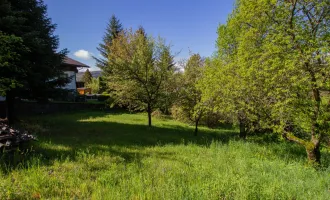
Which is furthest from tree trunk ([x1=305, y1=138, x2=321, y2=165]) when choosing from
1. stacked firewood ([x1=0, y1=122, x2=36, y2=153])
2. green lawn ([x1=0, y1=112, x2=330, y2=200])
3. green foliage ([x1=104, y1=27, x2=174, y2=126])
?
stacked firewood ([x1=0, y1=122, x2=36, y2=153])

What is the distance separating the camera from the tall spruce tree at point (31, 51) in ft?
29.8

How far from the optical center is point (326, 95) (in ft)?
22.2

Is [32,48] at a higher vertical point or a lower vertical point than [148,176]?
higher

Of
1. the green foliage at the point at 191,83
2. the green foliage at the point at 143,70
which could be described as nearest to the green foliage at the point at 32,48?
the green foliage at the point at 143,70

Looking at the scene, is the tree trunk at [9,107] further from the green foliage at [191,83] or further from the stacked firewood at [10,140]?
the green foliage at [191,83]

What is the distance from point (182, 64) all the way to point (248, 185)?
970cm

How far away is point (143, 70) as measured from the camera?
39.2 feet

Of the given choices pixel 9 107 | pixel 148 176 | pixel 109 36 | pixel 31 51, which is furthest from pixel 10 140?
pixel 109 36

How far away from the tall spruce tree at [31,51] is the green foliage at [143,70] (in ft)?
10.7

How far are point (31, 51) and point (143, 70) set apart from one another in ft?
17.5

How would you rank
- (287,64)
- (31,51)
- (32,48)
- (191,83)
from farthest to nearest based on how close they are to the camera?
(191,83) → (32,48) → (31,51) → (287,64)

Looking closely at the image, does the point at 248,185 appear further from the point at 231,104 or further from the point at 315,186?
the point at 231,104

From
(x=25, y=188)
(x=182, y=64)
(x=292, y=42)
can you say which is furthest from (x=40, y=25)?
(x=292, y=42)

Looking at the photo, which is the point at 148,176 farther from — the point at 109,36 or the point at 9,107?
the point at 109,36
